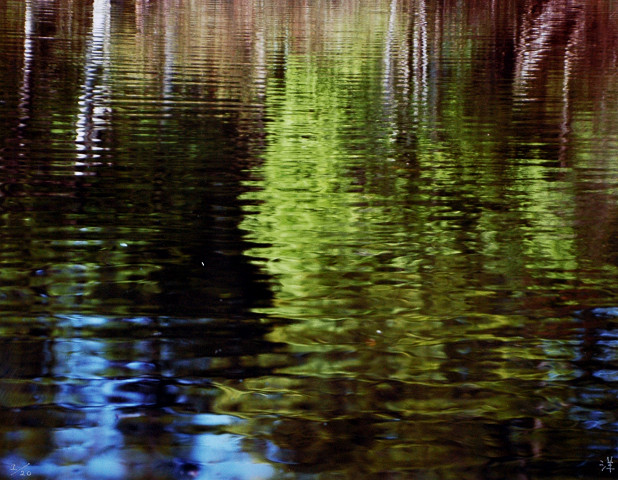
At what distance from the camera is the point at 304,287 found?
6.07 metres

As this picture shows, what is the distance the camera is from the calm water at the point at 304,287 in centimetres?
403

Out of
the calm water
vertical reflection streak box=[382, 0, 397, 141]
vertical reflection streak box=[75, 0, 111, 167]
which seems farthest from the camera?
vertical reflection streak box=[382, 0, 397, 141]

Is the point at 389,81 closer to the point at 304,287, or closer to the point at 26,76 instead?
the point at 26,76

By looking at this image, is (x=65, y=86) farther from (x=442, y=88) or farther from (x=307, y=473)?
(x=307, y=473)

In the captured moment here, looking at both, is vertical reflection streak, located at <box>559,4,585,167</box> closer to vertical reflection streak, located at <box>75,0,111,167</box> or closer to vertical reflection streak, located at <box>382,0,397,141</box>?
vertical reflection streak, located at <box>382,0,397,141</box>

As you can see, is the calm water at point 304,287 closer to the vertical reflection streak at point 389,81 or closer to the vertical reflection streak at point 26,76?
the vertical reflection streak at point 26,76

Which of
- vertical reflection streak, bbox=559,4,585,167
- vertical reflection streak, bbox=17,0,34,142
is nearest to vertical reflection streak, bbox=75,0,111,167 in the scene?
vertical reflection streak, bbox=17,0,34,142

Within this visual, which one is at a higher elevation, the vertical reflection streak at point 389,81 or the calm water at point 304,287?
the vertical reflection streak at point 389,81

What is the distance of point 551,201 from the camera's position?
854 cm

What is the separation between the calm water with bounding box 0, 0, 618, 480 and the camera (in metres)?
4.03

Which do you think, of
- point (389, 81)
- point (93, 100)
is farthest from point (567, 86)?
point (93, 100)

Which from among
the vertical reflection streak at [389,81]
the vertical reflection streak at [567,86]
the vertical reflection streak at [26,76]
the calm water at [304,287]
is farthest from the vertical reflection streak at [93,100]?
the vertical reflection streak at [567,86]

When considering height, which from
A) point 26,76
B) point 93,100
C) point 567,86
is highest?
point 26,76

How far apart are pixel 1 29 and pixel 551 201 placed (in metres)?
21.8
